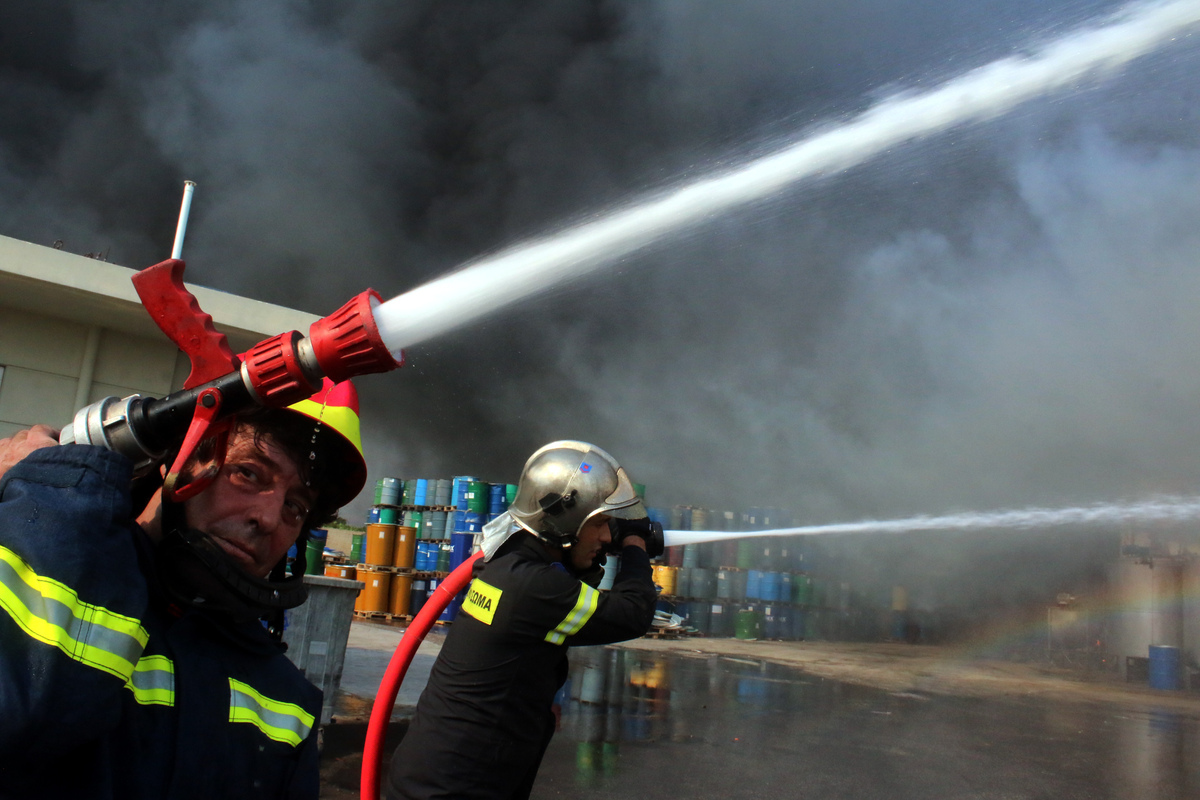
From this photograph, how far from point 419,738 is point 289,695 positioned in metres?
1.21

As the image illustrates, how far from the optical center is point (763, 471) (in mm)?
19828

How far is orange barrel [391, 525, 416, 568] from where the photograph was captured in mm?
11898

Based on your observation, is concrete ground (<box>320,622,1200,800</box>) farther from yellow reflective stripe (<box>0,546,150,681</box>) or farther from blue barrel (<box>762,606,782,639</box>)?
yellow reflective stripe (<box>0,546,150,681</box>)

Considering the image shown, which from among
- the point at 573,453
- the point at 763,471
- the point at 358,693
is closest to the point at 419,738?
the point at 573,453

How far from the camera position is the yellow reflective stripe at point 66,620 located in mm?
867

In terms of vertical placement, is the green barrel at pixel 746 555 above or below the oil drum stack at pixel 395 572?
above

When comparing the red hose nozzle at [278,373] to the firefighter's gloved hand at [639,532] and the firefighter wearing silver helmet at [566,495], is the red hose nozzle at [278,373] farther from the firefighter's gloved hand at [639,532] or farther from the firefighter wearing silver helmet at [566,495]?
the firefighter's gloved hand at [639,532]

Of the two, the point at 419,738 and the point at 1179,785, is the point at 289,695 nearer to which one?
the point at 419,738

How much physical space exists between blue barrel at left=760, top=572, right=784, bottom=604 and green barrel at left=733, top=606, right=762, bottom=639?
0.40 m

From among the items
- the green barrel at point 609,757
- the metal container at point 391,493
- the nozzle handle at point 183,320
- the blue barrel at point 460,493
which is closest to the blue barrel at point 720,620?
the blue barrel at point 460,493

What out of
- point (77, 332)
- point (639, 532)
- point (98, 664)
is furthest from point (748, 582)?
point (98, 664)

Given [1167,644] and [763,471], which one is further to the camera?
[763,471]

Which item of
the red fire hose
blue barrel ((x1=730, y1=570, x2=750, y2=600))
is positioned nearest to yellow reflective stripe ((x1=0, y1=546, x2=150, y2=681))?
the red fire hose

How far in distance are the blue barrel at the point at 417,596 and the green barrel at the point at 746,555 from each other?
20.4 ft
